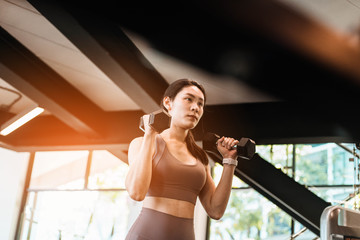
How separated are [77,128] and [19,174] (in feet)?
8.63

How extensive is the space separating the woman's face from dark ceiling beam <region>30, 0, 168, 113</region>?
233 centimetres

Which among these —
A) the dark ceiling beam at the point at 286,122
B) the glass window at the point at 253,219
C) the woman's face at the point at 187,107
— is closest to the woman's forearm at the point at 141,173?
the woman's face at the point at 187,107

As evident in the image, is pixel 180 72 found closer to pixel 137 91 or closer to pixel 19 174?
pixel 137 91

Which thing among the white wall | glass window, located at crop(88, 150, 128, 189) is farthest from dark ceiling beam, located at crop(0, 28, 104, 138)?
the white wall

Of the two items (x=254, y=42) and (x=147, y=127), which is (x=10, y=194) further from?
(x=147, y=127)

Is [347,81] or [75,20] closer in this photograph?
[75,20]

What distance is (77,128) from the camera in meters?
6.05

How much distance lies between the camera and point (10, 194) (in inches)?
316

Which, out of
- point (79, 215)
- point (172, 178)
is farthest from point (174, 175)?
point (79, 215)

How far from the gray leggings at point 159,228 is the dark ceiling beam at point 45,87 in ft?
11.8

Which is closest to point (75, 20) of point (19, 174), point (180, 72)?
point (180, 72)

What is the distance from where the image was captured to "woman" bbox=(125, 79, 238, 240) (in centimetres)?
154

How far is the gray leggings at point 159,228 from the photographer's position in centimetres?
154

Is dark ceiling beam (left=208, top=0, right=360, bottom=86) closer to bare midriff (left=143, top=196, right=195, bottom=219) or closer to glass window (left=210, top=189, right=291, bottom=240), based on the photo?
Answer: bare midriff (left=143, top=196, right=195, bottom=219)
